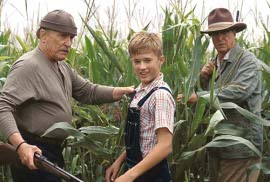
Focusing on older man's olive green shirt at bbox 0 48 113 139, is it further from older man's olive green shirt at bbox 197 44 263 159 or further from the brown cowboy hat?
the brown cowboy hat

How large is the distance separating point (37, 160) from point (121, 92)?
0.61 metres

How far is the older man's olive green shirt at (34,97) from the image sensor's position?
251 cm

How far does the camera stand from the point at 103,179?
2.98 metres

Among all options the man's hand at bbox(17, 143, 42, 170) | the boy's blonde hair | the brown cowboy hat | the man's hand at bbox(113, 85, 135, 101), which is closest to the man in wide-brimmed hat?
the brown cowboy hat

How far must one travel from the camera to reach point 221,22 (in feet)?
9.84

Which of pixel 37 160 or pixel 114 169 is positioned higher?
pixel 37 160

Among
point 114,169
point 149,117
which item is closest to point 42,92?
point 114,169

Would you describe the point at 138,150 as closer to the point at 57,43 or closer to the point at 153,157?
the point at 153,157

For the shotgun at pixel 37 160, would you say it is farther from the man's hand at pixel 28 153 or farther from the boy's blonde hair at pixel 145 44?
the boy's blonde hair at pixel 145 44

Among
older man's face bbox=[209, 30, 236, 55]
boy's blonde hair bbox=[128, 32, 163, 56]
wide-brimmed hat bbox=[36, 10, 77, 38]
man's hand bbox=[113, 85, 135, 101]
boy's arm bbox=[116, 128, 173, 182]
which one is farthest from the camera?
older man's face bbox=[209, 30, 236, 55]

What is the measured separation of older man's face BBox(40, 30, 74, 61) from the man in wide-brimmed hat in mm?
588

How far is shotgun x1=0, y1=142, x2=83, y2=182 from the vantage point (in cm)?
227

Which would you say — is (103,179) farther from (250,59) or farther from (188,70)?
(250,59)

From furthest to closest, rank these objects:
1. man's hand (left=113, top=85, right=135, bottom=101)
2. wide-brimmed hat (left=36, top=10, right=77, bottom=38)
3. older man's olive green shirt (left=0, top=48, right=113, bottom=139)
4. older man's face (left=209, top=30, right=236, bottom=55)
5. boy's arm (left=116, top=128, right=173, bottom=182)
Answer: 1. older man's face (left=209, top=30, right=236, bottom=55)
2. man's hand (left=113, top=85, right=135, bottom=101)
3. wide-brimmed hat (left=36, top=10, right=77, bottom=38)
4. older man's olive green shirt (left=0, top=48, right=113, bottom=139)
5. boy's arm (left=116, top=128, right=173, bottom=182)
